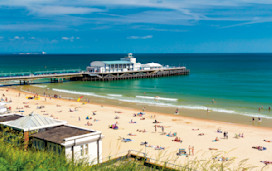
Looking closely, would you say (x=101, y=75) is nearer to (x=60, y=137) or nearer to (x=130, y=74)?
(x=130, y=74)

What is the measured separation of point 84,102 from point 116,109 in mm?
7692

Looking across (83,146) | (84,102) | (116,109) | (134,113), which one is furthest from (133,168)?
(84,102)

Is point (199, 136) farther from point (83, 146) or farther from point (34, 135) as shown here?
point (34, 135)

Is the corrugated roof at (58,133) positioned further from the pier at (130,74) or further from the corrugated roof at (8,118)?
the pier at (130,74)

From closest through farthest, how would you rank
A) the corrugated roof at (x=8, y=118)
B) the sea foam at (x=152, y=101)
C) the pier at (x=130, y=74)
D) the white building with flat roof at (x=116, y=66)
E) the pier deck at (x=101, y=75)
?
the corrugated roof at (x=8, y=118) < the sea foam at (x=152, y=101) < the pier deck at (x=101, y=75) < the pier at (x=130, y=74) < the white building with flat roof at (x=116, y=66)

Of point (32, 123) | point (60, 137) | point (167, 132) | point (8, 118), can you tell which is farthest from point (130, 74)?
point (60, 137)

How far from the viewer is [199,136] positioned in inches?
1038

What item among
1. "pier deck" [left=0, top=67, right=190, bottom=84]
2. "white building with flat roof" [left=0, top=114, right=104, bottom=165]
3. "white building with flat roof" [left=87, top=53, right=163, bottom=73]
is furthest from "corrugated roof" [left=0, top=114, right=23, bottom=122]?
"white building with flat roof" [left=87, top=53, right=163, bottom=73]

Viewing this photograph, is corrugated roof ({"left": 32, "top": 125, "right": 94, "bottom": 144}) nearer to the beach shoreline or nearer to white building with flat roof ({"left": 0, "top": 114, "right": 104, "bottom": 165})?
white building with flat roof ({"left": 0, "top": 114, "right": 104, "bottom": 165})

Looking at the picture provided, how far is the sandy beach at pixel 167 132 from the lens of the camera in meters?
21.3

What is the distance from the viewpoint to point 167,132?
27.5 m

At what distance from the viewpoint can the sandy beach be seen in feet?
69.8

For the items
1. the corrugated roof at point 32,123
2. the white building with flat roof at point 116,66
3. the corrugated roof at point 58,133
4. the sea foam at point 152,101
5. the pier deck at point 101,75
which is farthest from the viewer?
the white building with flat roof at point 116,66

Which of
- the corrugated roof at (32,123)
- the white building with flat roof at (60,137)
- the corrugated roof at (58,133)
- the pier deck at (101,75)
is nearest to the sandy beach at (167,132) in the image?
the white building with flat roof at (60,137)
